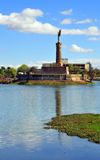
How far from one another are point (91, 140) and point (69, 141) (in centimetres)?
206

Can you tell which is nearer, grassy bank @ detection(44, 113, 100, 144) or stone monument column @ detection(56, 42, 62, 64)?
grassy bank @ detection(44, 113, 100, 144)

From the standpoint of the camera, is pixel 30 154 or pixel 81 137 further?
pixel 81 137

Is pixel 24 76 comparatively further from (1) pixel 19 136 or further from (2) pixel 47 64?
(1) pixel 19 136

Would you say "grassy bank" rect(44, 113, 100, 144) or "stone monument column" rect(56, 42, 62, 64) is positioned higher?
"stone monument column" rect(56, 42, 62, 64)

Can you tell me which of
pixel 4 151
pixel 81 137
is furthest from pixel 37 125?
pixel 4 151

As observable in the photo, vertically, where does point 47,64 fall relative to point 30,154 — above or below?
above

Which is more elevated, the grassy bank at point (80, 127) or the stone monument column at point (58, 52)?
the stone monument column at point (58, 52)

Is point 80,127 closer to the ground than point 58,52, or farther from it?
closer to the ground

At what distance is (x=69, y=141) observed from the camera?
24.1 metres

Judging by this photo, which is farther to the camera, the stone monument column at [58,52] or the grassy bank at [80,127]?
the stone monument column at [58,52]

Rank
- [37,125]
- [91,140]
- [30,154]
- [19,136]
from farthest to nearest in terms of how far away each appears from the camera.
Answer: [37,125] < [19,136] < [91,140] < [30,154]

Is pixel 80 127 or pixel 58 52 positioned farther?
pixel 58 52

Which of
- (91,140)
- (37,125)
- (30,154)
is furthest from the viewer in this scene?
(37,125)

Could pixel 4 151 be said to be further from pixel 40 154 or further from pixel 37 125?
pixel 37 125
